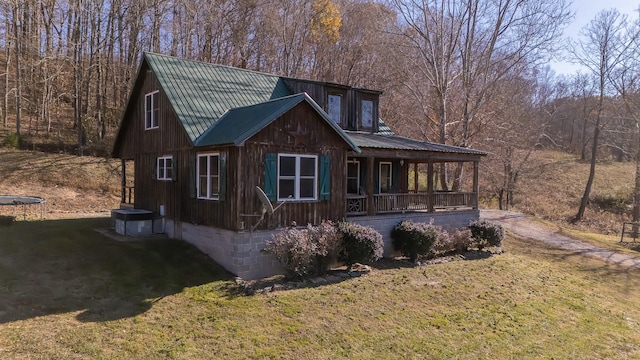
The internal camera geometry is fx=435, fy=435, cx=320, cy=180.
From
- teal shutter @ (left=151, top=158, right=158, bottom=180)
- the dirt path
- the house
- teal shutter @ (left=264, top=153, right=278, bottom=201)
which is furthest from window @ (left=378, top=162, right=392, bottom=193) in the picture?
teal shutter @ (left=151, top=158, right=158, bottom=180)

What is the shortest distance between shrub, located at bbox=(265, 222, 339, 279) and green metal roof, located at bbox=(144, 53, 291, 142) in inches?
162

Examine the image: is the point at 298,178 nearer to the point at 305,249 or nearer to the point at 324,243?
the point at 324,243

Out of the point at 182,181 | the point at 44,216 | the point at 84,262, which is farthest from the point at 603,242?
the point at 44,216

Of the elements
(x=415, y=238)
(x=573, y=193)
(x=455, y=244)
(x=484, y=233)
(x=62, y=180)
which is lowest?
(x=455, y=244)

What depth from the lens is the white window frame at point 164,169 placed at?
49.4 feet

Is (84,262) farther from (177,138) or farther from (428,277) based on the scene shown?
(428,277)

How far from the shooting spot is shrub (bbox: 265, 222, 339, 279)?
11438 mm

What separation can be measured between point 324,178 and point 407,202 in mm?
4771

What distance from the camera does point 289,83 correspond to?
1822cm

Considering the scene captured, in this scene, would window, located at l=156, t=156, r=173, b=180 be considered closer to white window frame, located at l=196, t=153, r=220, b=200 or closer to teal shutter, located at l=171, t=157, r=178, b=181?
teal shutter, located at l=171, t=157, r=178, b=181

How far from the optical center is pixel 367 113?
2019 cm

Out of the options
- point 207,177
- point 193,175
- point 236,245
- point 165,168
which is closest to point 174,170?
point 165,168

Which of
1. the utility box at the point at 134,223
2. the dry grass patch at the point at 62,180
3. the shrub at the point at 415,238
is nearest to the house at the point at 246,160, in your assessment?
the utility box at the point at 134,223

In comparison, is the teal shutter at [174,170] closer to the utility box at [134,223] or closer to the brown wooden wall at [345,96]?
the utility box at [134,223]
